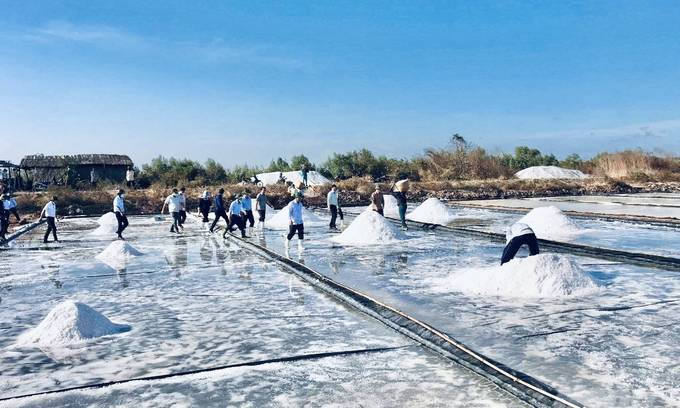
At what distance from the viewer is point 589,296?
22.1 ft

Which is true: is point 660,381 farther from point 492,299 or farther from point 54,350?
point 54,350

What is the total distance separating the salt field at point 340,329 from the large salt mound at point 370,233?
154cm

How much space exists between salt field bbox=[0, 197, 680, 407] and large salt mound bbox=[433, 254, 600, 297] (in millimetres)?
16

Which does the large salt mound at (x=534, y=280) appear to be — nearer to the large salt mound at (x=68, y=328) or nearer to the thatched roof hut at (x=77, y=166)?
the large salt mound at (x=68, y=328)

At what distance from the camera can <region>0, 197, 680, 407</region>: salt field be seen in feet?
13.3

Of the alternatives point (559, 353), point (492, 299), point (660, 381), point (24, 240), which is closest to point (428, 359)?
point (559, 353)

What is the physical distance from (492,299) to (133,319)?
3.98 meters

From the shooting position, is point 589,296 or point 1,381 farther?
point 589,296

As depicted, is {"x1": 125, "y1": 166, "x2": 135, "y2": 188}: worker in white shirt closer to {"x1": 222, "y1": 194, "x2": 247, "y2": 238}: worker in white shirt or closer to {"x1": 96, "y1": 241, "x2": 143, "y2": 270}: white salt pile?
{"x1": 222, "y1": 194, "x2": 247, "y2": 238}: worker in white shirt

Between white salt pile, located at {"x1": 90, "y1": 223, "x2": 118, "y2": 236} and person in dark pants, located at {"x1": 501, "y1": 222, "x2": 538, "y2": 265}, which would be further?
white salt pile, located at {"x1": 90, "y1": 223, "x2": 118, "y2": 236}

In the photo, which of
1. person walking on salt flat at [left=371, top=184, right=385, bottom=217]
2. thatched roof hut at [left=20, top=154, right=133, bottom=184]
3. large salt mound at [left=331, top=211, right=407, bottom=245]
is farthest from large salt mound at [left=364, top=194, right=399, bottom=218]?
thatched roof hut at [left=20, top=154, right=133, bottom=184]

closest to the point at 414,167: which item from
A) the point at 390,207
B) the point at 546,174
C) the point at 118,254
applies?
the point at 546,174

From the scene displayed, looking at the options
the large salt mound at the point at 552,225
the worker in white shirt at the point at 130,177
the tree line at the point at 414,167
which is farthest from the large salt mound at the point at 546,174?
the large salt mound at the point at 552,225

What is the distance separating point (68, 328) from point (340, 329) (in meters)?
2.57
